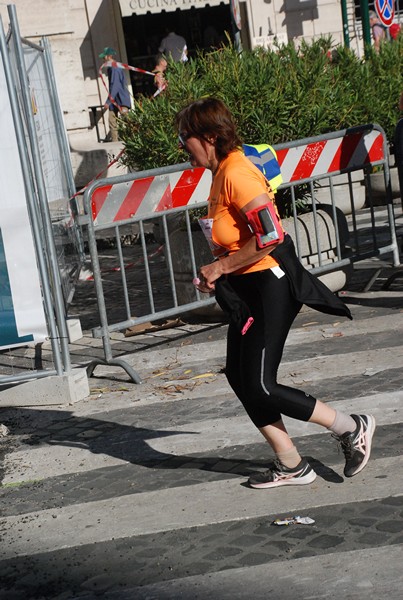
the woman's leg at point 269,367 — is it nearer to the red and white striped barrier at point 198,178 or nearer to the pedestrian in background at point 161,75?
the red and white striped barrier at point 198,178

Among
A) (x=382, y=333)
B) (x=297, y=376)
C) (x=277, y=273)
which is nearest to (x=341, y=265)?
(x=382, y=333)

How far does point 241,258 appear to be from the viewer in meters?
4.63

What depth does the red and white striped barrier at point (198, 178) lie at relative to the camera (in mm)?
7867

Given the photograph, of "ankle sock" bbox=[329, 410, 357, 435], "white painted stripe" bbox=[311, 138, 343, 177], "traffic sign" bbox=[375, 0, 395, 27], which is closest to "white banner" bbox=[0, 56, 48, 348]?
"ankle sock" bbox=[329, 410, 357, 435]

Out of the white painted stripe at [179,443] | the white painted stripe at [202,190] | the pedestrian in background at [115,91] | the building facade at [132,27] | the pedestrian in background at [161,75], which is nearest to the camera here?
the white painted stripe at [179,443]

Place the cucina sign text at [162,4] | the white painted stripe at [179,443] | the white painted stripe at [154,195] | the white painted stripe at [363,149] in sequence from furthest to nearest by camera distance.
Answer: the cucina sign text at [162,4]
the white painted stripe at [363,149]
the white painted stripe at [154,195]
the white painted stripe at [179,443]

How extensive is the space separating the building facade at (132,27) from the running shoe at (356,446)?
662 inches

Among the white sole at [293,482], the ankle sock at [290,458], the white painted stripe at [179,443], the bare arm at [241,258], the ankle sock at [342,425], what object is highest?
the bare arm at [241,258]

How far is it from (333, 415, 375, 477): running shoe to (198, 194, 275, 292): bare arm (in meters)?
0.94

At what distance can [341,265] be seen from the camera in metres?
9.09

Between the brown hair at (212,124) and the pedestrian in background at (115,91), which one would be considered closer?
the brown hair at (212,124)

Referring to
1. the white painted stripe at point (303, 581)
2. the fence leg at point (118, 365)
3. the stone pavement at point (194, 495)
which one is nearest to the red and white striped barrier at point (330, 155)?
the stone pavement at point (194, 495)

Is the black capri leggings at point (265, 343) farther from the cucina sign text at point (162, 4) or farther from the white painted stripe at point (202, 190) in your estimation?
the cucina sign text at point (162, 4)

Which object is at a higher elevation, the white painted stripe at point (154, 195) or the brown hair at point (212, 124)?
the brown hair at point (212, 124)
